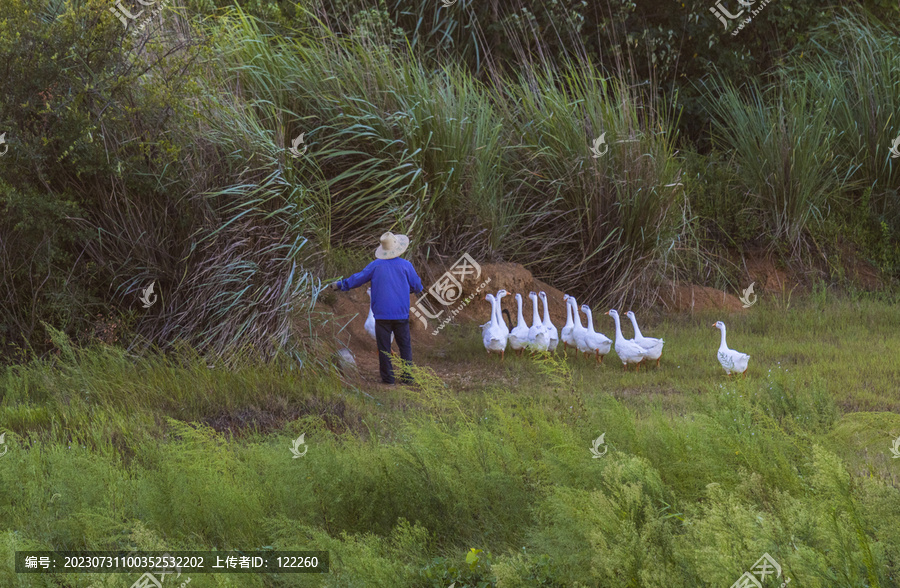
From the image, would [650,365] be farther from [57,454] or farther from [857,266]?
[857,266]

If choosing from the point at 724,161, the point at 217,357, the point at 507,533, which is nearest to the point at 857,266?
the point at 724,161

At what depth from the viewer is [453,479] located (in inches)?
193

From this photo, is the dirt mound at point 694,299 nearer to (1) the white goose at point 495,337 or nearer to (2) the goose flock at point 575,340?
(2) the goose flock at point 575,340

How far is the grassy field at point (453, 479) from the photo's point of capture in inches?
139

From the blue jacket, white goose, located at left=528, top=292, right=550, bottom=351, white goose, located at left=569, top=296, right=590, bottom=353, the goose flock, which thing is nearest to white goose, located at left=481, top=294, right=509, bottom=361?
the goose flock

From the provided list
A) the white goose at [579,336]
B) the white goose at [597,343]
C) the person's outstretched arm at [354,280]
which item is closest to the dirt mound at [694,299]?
the white goose at [579,336]

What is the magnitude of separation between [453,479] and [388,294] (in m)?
4.88

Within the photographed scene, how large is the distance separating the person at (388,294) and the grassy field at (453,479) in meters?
1.04

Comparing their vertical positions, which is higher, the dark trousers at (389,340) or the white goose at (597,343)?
the dark trousers at (389,340)

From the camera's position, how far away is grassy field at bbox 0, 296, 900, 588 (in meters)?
3.53

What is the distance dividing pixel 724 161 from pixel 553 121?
5.09 m

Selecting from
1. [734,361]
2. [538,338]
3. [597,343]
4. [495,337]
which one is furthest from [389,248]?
[734,361]

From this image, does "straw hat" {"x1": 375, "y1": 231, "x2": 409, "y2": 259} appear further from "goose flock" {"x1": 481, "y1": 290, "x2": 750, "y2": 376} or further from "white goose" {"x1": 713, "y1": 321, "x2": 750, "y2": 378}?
"white goose" {"x1": 713, "y1": 321, "x2": 750, "y2": 378}

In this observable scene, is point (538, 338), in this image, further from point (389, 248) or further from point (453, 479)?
point (453, 479)
